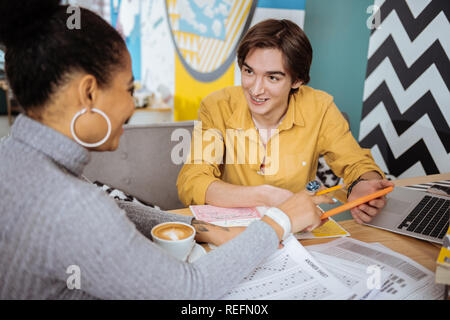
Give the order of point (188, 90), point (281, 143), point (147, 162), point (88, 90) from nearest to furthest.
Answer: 1. point (88, 90)
2. point (281, 143)
3. point (147, 162)
4. point (188, 90)

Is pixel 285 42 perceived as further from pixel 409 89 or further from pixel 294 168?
pixel 409 89

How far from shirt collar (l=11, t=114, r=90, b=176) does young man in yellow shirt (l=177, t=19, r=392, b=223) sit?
644 millimetres

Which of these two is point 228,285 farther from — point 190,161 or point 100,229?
point 190,161

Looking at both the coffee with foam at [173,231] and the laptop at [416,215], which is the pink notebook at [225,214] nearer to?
the coffee with foam at [173,231]

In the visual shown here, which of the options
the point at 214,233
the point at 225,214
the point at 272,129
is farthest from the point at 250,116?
the point at 214,233

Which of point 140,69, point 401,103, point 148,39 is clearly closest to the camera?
point 401,103

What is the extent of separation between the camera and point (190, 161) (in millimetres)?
1369

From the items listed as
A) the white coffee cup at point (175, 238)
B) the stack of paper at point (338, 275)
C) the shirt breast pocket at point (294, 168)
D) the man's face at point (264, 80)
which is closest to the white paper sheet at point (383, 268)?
the stack of paper at point (338, 275)

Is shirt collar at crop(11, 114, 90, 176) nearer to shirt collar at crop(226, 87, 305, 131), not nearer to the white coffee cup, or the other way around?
the white coffee cup

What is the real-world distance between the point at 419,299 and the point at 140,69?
5140 mm

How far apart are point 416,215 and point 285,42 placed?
0.77 m

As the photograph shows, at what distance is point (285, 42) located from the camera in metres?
1.34
